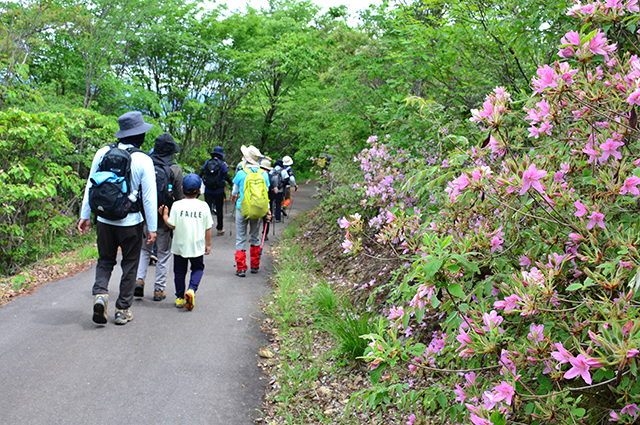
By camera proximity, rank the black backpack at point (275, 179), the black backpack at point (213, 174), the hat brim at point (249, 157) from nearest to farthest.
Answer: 1. the hat brim at point (249, 157)
2. the black backpack at point (213, 174)
3. the black backpack at point (275, 179)

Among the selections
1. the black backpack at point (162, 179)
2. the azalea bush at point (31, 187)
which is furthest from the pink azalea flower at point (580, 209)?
the azalea bush at point (31, 187)

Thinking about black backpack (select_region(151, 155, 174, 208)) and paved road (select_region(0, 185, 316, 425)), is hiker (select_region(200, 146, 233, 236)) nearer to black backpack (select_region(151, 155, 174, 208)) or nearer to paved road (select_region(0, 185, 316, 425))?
black backpack (select_region(151, 155, 174, 208))

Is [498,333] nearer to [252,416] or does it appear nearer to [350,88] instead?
[252,416]

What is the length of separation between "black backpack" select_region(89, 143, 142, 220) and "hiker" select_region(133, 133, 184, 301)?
1.30 metres

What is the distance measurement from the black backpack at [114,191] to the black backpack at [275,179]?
6.35m

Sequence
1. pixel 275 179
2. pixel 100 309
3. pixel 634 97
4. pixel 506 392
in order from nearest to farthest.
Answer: pixel 634 97 < pixel 506 392 < pixel 100 309 < pixel 275 179

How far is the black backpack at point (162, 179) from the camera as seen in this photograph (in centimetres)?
603

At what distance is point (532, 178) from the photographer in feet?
5.92

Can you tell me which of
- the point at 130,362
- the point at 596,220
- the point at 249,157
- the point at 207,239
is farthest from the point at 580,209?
the point at 249,157

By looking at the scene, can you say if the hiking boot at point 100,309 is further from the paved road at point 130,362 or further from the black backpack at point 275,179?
the black backpack at point 275,179

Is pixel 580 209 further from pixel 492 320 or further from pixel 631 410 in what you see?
pixel 631 410

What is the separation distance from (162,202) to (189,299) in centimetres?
136

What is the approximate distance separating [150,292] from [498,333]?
5251 millimetres

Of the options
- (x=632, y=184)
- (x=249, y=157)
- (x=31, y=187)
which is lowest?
(x=31, y=187)
